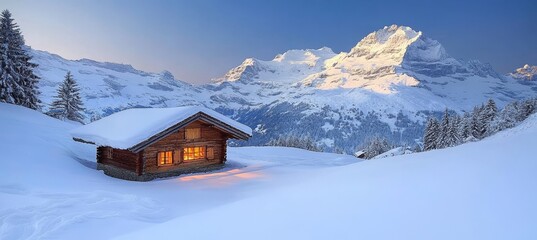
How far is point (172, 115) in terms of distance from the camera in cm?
1914

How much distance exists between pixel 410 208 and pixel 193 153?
17959mm

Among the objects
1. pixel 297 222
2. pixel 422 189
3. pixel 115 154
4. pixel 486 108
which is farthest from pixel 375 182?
pixel 486 108

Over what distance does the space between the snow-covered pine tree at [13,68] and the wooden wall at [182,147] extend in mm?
23858

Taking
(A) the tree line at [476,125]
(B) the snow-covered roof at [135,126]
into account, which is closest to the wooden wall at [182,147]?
(B) the snow-covered roof at [135,126]

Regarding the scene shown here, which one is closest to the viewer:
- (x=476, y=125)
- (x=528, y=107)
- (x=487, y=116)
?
(x=487, y=116)

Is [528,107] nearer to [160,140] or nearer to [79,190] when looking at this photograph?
[160,140]

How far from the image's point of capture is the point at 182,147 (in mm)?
20438

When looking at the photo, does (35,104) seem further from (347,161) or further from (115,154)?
(347,161)

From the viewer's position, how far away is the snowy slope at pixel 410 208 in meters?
3.81

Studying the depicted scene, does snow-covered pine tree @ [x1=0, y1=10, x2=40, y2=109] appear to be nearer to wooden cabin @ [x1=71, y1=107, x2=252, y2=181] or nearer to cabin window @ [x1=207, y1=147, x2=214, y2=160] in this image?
wooden cabin @ [x1=71, y1=107, x2=252, y2=181]

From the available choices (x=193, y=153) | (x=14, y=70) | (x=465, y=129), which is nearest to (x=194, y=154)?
(x=193, y=153)

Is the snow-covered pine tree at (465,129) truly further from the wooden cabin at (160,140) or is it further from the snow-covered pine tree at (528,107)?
the wooden cabin at (160,140)

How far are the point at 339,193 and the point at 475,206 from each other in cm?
242

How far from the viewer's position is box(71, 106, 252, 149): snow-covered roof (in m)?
17.4
